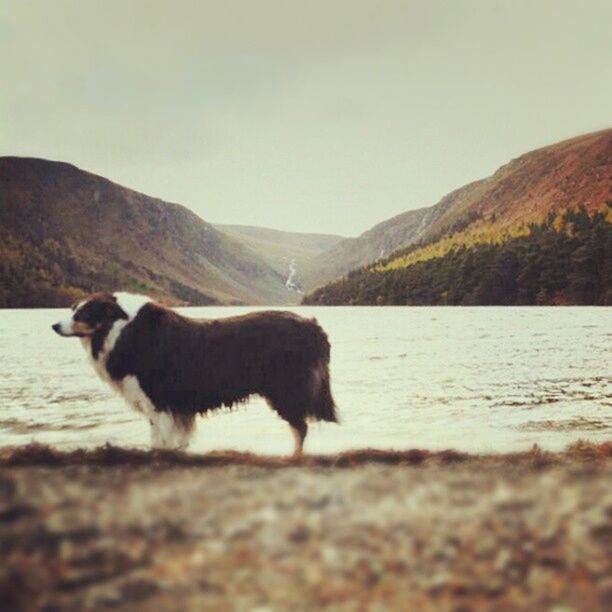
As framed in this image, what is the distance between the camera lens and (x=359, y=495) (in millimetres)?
4512

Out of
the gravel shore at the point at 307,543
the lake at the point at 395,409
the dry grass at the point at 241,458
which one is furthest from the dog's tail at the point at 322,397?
the gravel shore at the point at 307,543

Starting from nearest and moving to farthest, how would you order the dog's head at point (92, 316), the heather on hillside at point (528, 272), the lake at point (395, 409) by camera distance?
the dog's head at point (92, 316)
the lake at point (395, 409)
the heather on hillside at point (528, 272)

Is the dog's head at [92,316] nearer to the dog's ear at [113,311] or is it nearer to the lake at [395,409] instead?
the dog's ear at [113,311]

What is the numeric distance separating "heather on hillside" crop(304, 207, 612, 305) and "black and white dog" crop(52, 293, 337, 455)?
369ft

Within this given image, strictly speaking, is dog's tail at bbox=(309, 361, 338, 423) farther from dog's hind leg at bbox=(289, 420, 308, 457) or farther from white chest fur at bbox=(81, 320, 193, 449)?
white chest fur at bbox=(81, 320, 193, 449)

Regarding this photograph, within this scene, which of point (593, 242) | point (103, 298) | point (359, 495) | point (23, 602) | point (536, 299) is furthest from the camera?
point (536, 299)

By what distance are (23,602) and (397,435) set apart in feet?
30.7

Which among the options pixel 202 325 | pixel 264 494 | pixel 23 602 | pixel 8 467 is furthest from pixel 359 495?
pixel 202 325

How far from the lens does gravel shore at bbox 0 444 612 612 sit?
3.14 meters

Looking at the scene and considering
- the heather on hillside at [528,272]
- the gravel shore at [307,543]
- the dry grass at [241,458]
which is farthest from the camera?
the heather on hillside at [528,272]

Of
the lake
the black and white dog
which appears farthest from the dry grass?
the lake

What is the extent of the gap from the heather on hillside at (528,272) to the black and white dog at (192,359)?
11254 cm

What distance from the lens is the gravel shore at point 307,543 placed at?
314 centimetres

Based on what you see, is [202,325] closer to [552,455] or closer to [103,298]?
[103,298]
